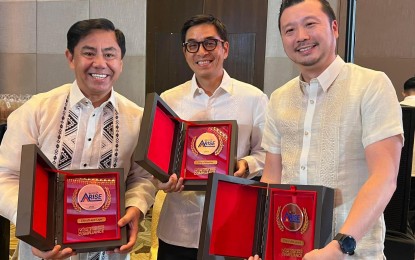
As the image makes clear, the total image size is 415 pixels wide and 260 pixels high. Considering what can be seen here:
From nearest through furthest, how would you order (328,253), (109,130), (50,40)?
(328,253), (109,130), (50,40)

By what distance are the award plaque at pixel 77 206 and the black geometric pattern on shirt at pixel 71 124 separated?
22 centimetres

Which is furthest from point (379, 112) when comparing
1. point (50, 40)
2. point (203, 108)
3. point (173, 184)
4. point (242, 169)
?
point (50, 40)

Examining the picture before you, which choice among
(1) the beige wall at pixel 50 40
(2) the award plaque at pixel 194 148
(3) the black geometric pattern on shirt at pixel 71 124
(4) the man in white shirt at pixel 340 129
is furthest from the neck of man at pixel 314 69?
(1) the beige wall at pixel 50 40

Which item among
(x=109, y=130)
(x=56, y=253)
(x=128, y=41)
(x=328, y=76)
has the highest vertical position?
(x=128, y=41)

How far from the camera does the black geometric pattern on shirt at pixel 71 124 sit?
6.11 ft

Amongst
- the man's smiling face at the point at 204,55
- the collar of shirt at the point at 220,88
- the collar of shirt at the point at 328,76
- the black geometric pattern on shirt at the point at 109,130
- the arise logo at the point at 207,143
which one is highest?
the man's smiling face at the point at 204,55

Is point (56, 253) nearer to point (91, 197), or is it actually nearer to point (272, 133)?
point (91, 197)

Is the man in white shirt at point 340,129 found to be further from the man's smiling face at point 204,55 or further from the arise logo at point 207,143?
the man's smiling face at point 204,55

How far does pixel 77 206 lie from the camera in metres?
1.68

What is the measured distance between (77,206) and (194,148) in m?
0.50

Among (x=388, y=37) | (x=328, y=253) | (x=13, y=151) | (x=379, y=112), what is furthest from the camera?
(x=388, y=37)

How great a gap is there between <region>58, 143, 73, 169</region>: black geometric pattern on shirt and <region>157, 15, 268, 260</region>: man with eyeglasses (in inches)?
19.9

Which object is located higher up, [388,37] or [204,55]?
[388,37]

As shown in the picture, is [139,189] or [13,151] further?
[139,189]
